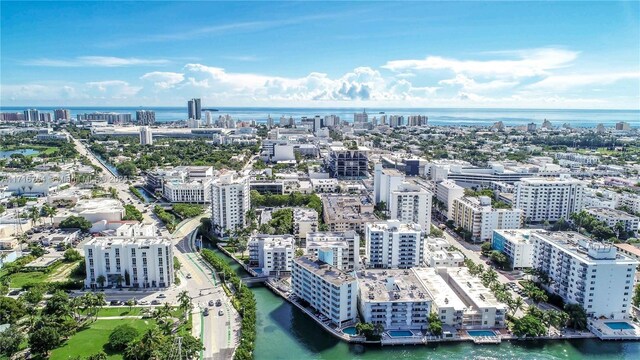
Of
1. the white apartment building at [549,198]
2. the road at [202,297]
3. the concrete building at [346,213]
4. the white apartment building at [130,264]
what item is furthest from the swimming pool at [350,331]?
the white apartment building at [549,198]

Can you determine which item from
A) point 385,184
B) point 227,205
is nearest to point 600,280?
point 385,184

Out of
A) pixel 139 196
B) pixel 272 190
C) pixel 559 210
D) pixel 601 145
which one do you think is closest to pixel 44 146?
pixel 139 196

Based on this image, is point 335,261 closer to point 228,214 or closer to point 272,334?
point 272,334

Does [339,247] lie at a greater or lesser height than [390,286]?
greater

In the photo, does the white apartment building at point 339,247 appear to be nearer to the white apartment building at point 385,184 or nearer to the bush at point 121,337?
the bush at point 121,337

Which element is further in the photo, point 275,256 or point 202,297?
point 275,256

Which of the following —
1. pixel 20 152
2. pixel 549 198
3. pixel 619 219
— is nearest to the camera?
pixel 619 219

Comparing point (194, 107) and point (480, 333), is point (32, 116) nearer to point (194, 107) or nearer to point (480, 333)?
point (194, 107)
